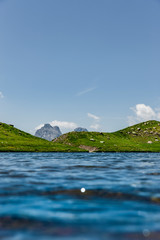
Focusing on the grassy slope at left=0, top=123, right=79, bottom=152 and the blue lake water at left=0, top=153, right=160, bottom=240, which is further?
the grassy slope at left=0, top=123, right=79, bottom=152

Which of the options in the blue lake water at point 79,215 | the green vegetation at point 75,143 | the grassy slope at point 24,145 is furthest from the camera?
the green vegetation at point 75,143

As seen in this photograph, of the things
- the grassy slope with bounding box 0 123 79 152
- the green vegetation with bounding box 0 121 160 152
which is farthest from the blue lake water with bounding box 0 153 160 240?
the green vegetation with bounding box 0 121 160 152

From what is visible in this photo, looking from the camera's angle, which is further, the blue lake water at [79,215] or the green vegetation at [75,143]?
the green vegetation at [75,143]

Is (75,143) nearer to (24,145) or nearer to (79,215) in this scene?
(24,145)

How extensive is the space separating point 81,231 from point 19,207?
4.37m

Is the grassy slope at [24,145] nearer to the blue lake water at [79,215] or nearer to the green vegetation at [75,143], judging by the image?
the green vegetation at [75,143]

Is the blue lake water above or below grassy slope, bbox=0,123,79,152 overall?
below

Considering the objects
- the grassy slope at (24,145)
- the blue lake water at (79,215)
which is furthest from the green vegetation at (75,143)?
the blue lake water at (79,215)

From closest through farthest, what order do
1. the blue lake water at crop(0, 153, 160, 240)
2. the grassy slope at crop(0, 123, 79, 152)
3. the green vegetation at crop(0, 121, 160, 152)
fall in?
the blue lake water at crop(0, 153, 160, 240)
the grassy slope at crop(0, 123, 79, 152)
the green vegetation at crop(0, 121, 160, 152)

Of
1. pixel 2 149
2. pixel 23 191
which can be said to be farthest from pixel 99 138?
pixel 23 191

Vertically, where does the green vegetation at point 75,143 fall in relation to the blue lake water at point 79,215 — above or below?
above

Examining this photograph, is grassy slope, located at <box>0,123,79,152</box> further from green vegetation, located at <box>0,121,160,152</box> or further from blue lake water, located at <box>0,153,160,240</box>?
blue lake water, located at <box>0,153,160,240</box>

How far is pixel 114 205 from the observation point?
1166cm

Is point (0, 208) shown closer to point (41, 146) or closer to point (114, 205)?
point (114, 205)
